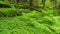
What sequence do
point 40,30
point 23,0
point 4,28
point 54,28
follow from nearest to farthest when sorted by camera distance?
point 4,28
point 40,30
point 54,28
point 23,0

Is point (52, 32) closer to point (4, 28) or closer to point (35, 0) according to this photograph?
point (4, 28)

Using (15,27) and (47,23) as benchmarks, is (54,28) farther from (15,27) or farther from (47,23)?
(15,27)

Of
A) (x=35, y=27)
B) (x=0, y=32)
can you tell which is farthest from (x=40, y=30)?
(x=0, y=32)

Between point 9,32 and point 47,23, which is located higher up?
point 9,32

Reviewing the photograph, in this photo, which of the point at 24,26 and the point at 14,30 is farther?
the point at 24,26

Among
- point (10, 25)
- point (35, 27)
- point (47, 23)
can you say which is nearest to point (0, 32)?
point (10, 25)

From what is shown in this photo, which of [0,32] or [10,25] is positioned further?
[10,25]

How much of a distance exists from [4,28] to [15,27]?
2.23 ft

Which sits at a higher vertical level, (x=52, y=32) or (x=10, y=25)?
(x=10, y=25)

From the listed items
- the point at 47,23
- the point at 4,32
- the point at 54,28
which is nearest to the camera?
the point at 4,32

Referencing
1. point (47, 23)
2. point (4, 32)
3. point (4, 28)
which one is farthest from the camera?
point (47, 23)

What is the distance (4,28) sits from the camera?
26.0ft

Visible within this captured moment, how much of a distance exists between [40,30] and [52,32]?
2.42 feet

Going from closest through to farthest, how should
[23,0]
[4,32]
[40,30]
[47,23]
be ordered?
[4,32] < [40,30] < [47,23] < [23,0]
